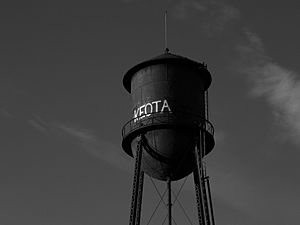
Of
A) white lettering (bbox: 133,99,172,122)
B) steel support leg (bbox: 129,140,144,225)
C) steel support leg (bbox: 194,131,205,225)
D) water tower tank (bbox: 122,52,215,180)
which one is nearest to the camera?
steel support leg (bbox: 194,131,205,225)

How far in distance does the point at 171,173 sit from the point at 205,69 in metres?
5.02

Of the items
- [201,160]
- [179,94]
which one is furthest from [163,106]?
[201,160]

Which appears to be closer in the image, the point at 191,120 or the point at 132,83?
the point at 191,120

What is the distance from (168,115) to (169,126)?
485 mm

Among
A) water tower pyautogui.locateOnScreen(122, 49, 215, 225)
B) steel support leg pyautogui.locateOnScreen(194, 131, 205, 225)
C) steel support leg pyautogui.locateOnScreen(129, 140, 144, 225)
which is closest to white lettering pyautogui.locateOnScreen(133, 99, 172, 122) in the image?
water tower pyautogui.locateOnScreen(122, 49, 215, 225)

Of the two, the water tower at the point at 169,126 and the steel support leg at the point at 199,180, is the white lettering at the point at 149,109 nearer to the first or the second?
the water tower at the point at 169,126

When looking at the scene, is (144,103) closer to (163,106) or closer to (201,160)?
(163,106)

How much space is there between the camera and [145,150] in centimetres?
2405

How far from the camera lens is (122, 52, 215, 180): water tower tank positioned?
78.1ft

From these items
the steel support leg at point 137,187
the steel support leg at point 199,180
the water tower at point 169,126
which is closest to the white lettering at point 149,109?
the water tower at point 169,126

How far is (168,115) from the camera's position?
23.8m

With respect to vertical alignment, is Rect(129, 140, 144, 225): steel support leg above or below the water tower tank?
below

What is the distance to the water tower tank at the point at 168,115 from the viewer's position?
23.8 metres

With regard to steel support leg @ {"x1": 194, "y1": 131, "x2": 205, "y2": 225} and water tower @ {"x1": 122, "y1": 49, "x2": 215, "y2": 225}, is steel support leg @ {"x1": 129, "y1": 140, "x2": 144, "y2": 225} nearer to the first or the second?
water tower @ {"x1": 122, "y1": 49, "x2": 215, "y2": 225}
